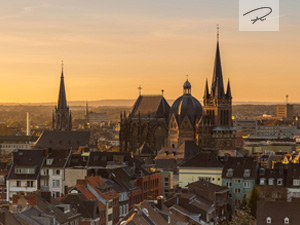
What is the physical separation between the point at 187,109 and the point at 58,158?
78.4 meters

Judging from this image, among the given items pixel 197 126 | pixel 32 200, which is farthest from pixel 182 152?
pixel 32 200

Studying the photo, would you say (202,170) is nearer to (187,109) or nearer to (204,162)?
(204,162)

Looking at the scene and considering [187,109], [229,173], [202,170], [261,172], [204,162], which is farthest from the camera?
[187,109]

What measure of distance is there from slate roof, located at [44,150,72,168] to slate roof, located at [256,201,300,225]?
133 ft

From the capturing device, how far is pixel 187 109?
647 feet

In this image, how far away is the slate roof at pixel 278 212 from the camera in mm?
87375

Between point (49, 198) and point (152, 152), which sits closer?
point (49, 198)

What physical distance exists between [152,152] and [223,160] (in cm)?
6120

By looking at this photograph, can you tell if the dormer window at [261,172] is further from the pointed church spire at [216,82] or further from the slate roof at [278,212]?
the pointed church spire at [216,82]

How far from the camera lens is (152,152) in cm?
18762

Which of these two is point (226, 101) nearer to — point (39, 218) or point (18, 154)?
point (18, 154)

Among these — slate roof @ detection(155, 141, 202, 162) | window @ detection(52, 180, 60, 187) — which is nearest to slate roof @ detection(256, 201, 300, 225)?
window @ detection(52, 180, 60, 187)

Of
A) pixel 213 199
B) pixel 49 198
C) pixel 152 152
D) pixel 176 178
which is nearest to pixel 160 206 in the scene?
pixel 49 198

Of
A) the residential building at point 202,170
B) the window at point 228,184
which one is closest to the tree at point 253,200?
the window at point 228,184
